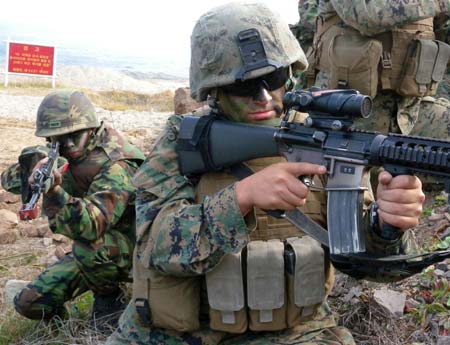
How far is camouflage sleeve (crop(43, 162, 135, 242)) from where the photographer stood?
3.51 meters

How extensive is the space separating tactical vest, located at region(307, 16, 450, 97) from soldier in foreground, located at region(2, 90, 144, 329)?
145cm

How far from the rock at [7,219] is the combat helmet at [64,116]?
177cm

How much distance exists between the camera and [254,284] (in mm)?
2418

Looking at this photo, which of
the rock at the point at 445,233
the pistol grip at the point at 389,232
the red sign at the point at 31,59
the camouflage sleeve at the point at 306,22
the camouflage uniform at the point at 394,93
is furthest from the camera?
the red sign at the point at 31,59

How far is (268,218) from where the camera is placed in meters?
2.48

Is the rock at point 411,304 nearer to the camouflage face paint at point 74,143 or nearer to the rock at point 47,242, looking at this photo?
the camouflage face paint at point 74,143

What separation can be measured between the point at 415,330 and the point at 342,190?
3.97ft

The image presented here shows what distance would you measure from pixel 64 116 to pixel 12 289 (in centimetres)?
115

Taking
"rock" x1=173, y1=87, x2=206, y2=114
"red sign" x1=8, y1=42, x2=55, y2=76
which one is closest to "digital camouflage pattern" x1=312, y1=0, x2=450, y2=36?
"rock" x1=173, y1=87, x2=206, y2=114

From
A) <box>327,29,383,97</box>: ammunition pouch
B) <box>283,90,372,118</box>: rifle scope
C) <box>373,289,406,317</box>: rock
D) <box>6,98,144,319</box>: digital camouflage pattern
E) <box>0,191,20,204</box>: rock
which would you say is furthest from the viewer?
<box>0,191,20,204</box>: rock

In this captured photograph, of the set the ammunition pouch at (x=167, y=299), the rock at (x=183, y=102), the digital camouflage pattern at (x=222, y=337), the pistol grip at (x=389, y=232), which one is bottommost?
the rock at (x=183, y=102)

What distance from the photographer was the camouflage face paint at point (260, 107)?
2400 millimetres

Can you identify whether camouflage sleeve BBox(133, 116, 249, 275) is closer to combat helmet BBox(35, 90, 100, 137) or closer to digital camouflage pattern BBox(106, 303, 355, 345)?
digital camouflage pattern BBox(106, 303, 355, 345)

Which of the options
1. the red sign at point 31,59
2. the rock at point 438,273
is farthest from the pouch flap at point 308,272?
the red sign at point 31,59
